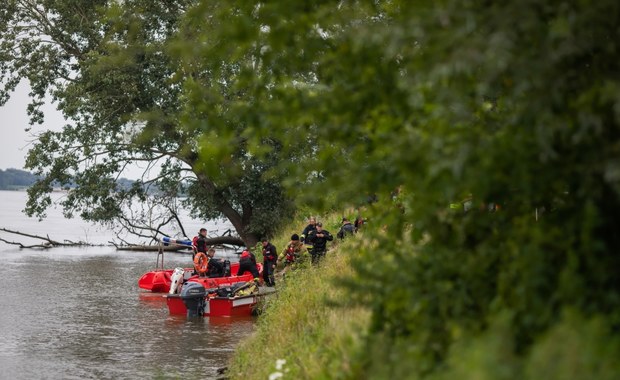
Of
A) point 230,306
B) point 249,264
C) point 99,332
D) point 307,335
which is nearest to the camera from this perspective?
point 307,335

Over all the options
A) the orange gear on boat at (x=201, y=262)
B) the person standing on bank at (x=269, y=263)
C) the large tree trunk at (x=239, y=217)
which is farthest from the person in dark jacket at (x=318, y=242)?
the large tree trunk at (x=239, y=217)

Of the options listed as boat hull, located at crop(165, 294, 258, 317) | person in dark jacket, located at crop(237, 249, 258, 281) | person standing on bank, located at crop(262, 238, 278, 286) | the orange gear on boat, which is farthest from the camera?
the orange gear on boat

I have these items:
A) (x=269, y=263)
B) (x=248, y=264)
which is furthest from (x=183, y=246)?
(x=269, y=263)

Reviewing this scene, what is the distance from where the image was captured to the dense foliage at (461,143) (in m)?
5.47

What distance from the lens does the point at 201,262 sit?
24594mm

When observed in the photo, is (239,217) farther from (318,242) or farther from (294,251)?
(318,242)

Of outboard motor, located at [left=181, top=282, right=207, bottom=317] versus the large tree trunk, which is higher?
the large tree trunk

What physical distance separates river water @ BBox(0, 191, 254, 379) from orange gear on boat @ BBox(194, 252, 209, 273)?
1.43 metres

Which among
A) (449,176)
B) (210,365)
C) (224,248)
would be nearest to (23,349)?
(210,365)

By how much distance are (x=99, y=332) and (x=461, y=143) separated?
1643cm

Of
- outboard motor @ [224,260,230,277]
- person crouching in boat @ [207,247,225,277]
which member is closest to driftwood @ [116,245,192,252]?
outboard motor @ [224,260,230,277]

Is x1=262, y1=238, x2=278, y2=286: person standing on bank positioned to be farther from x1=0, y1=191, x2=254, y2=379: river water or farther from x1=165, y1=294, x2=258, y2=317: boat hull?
x1=0, y1=191, x2=254, y2=379: river water

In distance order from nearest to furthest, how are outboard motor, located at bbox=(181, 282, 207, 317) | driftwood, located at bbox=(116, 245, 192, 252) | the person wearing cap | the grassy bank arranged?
the grassy bank
outboard motor, located at bbox=(181, 282, 207, 317)
the person wearing cap
driftwood, located at bbox=(116, 245, 192, 252)

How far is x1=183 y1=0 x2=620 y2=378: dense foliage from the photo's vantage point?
5.47 meters
